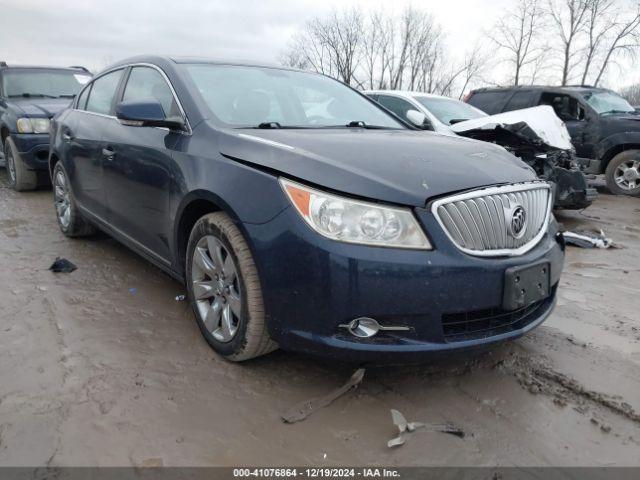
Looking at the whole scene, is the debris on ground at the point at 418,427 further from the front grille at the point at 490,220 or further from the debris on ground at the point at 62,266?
the debris on ground at the point at 62,266

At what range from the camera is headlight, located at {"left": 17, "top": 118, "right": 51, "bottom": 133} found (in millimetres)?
6840

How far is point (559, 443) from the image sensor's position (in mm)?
2127

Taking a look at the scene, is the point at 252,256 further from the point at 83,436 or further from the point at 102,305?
the point at 102,305

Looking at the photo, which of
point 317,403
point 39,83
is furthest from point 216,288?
point 39,83

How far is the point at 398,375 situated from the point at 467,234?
0.86m

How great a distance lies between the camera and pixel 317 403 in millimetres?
2357

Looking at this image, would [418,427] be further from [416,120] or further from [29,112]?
[29,112]

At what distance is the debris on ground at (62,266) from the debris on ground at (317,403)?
8.55 ft

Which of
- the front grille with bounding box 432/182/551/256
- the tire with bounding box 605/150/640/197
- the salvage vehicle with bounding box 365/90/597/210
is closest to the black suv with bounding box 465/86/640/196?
the tire with bounding box 605/150/640/197

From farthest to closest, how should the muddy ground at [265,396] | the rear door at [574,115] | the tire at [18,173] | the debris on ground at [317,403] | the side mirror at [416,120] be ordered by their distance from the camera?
the rear door at [574,115], the tire at [18,173], the side mirror at [416,120], the debris on ground at [317,403], the muddy ground at [265,396]

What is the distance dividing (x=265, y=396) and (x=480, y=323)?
1.05m

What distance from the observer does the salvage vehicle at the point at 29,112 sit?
6875 mm

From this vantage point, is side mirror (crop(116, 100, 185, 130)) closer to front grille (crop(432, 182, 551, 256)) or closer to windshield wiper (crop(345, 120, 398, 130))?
windshield wiper (crop(345, 120, 398, 130))

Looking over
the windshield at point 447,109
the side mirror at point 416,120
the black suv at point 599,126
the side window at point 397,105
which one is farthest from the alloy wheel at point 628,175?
the side mirror at point 416,120
